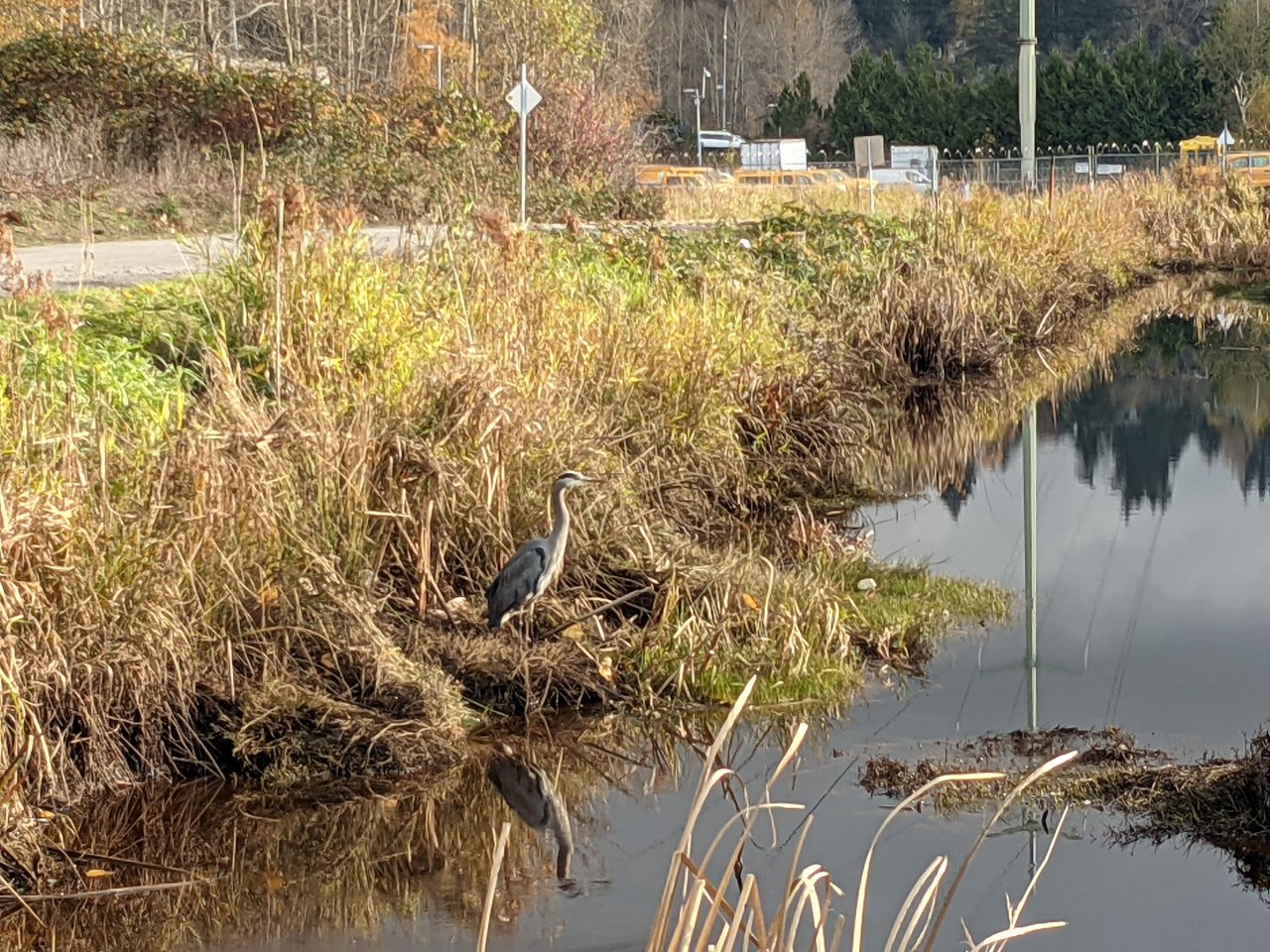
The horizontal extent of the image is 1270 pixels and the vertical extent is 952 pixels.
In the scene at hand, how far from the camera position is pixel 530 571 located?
749 centimetres

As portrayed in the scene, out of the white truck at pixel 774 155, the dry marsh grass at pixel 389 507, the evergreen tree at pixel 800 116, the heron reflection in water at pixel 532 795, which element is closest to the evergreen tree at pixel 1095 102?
the white truck at pixel 774 155

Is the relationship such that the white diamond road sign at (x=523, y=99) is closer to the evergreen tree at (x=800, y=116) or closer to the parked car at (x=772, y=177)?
the parked car at (x=772, y=177)

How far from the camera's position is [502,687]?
7766mm

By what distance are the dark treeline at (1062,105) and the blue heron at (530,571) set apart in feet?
201

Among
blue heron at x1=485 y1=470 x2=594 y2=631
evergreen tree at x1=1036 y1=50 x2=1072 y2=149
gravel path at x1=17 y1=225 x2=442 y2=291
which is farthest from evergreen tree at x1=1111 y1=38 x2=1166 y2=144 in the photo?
blue heron at x1=485 y1=470 x2=594 y2=631

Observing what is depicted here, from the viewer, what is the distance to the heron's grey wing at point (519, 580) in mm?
7480

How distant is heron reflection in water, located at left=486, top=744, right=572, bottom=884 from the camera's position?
262 inches

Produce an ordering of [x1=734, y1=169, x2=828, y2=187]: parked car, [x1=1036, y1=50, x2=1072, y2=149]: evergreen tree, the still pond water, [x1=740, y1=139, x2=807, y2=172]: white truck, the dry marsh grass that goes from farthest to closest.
→ [x1=1036, y1=50, x2=1072, y2=149]: evergreen tree < [x1=740, y1=139, x2=807, y2=172]: white truck < [x1=734, y1=169, x2=828, y2=187]: parked car < the dry marsh grass < the still pond water

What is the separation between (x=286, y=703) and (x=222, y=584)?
0.56 meters

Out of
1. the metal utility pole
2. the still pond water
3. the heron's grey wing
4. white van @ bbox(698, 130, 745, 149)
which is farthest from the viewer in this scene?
white van @ bbox(698, 130, 745, 149)

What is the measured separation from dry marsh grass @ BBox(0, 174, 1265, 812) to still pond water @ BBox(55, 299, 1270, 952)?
0.42m

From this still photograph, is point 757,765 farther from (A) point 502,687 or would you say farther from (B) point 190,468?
(B) point 190,468

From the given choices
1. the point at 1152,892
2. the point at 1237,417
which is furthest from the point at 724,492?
the point at 1237,417

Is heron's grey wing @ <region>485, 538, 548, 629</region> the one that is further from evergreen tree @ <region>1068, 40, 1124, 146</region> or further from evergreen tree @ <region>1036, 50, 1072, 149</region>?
evergreen tree @ <region>1036, 50, 1072, 149</region>
